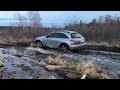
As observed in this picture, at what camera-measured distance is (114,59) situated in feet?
19.4

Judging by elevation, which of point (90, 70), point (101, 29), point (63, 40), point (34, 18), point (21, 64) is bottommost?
point (90, 70)

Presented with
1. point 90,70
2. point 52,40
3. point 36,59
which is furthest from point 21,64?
point 90,70

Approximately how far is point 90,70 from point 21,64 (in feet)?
4.93

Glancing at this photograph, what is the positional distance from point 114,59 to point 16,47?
225 cm

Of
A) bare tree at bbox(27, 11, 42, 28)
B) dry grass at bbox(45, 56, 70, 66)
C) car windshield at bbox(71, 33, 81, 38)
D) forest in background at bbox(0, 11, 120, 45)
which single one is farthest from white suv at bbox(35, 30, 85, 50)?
dry grass at bbox(45, 56, 70, 66)

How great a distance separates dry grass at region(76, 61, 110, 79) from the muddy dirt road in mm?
116

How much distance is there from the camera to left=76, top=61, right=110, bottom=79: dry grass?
562cm

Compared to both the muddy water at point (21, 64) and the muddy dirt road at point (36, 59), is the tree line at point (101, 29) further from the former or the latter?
the muddy water at point (21, 64)

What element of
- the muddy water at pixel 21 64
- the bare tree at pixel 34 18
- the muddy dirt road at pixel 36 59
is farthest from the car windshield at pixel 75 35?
the muddy water at pixel 21 64

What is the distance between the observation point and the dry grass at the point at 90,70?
18.4 feet

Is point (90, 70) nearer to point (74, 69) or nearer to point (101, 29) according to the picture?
point (74, 69)

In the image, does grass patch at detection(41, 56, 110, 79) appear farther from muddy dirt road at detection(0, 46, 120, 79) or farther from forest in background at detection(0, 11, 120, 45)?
forest in background at detection(0, 11, 120, 45)

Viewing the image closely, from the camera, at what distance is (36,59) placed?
5.95m
